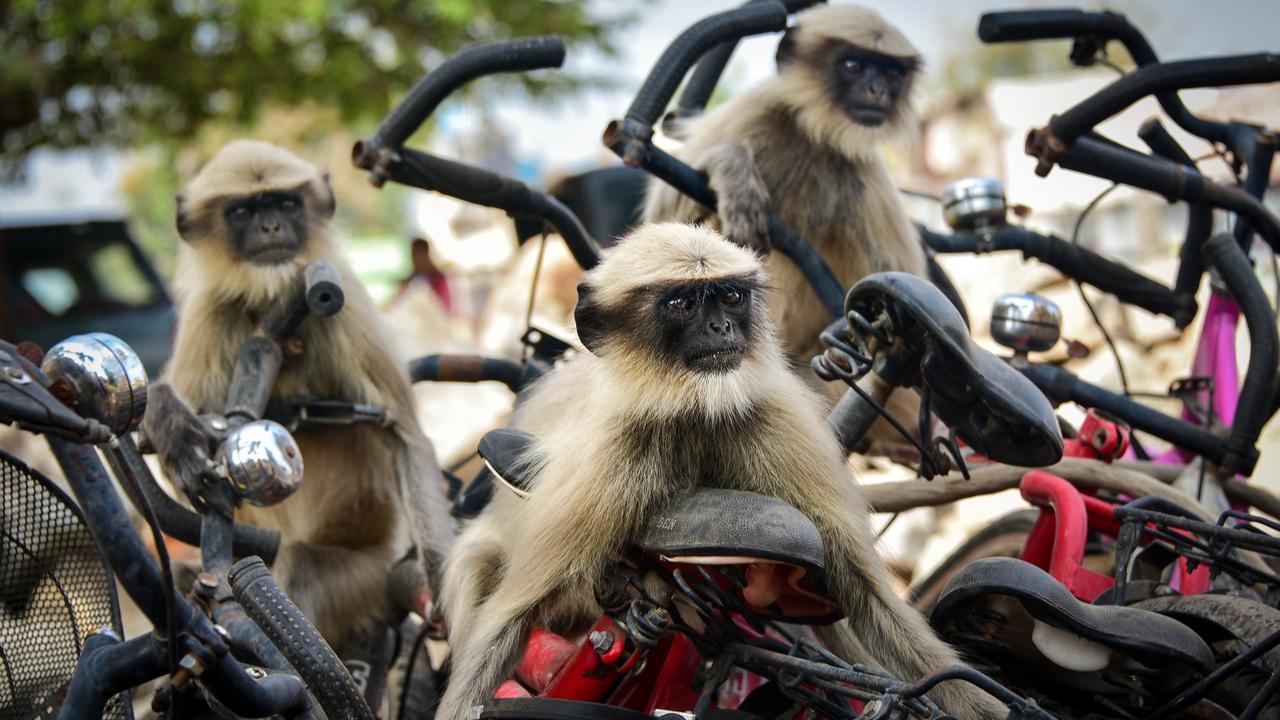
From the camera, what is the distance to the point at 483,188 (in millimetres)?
3545

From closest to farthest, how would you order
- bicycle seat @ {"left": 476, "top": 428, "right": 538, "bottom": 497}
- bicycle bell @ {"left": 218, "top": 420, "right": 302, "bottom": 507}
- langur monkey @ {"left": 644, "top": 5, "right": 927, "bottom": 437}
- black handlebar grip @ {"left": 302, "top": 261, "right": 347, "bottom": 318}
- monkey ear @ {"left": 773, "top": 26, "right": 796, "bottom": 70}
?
bicycle bell @ {"left": 218, "top": 420, "right": 302, "bottom": 507} < bicycle seat @ {"left": 476, "top": 428, "right": 538, "bottom": 497} < black handlebar grip @ {"left": 302, "top": 261, "right": 347, "bottom": 318} < langur monkey @ {"left": 644, "top": 5, "right": 927, "bottom": 437} < monkey ear @ {"left": 773, "top": 26, "right": 796, "bottom": 70}

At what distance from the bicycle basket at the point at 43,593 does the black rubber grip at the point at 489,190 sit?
4.89 feet

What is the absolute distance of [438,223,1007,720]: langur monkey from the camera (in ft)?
7.79

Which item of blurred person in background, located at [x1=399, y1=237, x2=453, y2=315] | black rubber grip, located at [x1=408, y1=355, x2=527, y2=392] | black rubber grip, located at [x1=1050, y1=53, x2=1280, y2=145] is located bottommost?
blurred person in background, located at [x1=399, y1=237, x2=453, y2=315]

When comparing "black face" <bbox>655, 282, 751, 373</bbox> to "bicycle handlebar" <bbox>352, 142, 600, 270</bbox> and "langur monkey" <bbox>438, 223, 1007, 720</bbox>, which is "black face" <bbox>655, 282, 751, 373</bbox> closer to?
"langur monkey" <bbox>438, 223, 1007, 720</bbox>

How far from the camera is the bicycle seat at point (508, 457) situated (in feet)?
8.07

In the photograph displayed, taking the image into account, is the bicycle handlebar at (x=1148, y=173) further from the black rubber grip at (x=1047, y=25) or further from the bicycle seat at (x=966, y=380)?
the bicycle seat at (x=966, y=380)

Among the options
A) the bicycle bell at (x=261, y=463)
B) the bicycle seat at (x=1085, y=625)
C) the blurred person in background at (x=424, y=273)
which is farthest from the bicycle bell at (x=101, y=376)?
the blurred person in background at (x=424, y=273)

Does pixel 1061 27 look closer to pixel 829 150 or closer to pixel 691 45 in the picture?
pixel 829 150

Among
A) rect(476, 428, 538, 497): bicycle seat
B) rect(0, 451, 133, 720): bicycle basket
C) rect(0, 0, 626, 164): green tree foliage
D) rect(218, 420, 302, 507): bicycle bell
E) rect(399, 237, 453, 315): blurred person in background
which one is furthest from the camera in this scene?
rect(0, 0, 626, 164): green tree foliage

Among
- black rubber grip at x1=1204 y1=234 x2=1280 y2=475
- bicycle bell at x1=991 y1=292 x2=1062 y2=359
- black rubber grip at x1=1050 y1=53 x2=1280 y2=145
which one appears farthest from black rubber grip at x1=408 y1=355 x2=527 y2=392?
black rubber grip at x1=1204 y1=234 x2=1280 y2=475

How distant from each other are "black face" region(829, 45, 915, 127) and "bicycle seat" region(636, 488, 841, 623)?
2.38 metres

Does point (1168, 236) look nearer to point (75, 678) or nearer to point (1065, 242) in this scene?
point (1065, 242)

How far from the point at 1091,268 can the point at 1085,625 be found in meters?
2.00
